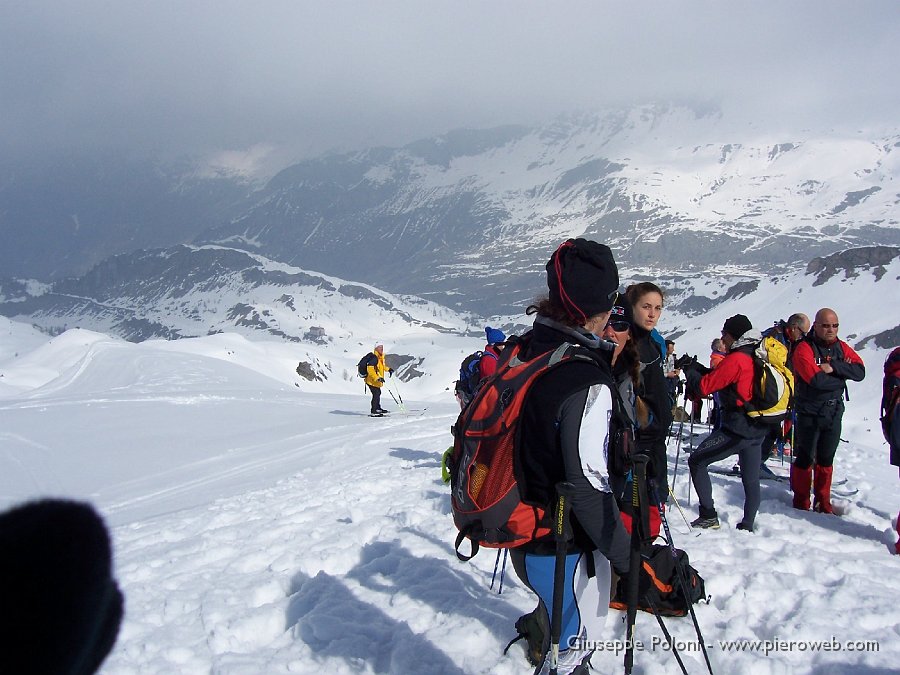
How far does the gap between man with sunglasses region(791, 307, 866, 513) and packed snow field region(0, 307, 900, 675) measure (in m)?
0.41

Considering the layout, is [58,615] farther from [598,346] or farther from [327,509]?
[327,509]

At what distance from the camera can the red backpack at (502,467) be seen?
281 centimetres

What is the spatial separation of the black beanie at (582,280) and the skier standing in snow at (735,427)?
3727 mm

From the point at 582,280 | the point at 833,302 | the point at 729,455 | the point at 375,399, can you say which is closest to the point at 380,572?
the point at 582,280

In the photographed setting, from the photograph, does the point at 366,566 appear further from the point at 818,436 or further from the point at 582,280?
the point at 818,436

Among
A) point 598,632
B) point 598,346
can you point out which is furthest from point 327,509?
point 598,346

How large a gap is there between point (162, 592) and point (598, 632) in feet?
13.1

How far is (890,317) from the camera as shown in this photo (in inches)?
2623

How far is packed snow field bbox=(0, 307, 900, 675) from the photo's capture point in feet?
13.2

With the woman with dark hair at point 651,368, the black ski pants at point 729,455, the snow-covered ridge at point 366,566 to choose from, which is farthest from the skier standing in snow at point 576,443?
the black ski pants at point 729,455

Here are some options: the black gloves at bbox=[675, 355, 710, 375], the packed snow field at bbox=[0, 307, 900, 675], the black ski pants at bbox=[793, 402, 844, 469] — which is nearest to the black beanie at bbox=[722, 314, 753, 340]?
the black gloves at bbox=[675, 355, 710, 375]

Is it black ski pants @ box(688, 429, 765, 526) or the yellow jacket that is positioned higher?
black ski pants @ box(688, 429, 765, 526)

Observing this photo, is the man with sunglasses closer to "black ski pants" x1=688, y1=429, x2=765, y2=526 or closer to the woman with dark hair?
"black ski pants" x1=688, y1=429, x2=765, y2=526

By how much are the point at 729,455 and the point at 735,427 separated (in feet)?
1.05
